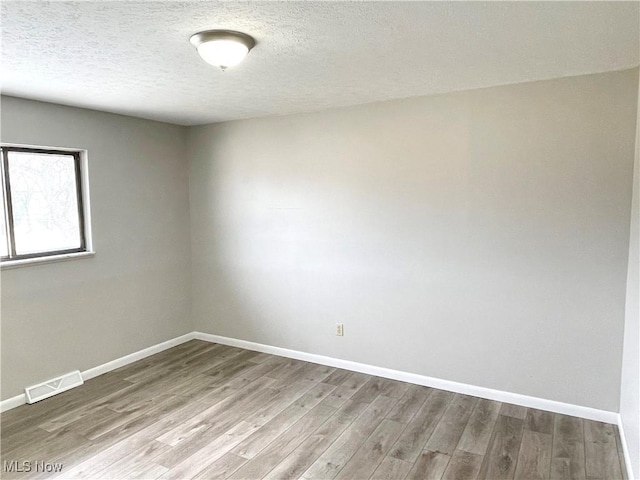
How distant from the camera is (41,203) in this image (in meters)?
3.48

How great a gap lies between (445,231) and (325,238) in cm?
109

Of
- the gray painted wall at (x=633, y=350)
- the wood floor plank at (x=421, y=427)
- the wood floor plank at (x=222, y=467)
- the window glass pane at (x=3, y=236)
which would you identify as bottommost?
the wood floor plank at (x=222, y=467)

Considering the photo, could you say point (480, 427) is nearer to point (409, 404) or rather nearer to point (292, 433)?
point (409, 404)

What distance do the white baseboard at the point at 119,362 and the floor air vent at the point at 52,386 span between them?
53 millimetres

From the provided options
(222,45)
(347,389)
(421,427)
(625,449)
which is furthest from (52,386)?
(625,449)

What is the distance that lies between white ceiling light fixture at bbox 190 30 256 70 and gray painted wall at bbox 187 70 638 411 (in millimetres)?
1719

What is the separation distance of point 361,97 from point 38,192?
2.68m

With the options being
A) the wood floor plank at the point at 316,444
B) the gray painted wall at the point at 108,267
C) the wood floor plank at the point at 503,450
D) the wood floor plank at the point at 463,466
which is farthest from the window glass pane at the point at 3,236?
the wood floor plank at the point at 503,450

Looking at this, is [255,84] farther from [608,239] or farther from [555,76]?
[608,239]

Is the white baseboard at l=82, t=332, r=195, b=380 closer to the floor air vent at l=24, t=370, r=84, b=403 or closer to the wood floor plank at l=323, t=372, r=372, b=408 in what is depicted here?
the floor air vent at l=24, t=370, r=84, b=403

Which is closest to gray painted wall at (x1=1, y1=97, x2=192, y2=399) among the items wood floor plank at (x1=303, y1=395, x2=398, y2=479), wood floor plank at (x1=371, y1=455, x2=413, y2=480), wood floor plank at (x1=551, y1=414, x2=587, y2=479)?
wood floor plank at (x1=303, y1=395, x2=398, y2=479)

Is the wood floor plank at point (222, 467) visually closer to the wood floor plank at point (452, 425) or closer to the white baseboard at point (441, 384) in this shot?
the wood floor plank at point (452, 425)

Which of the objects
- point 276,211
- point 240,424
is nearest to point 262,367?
point 240,424

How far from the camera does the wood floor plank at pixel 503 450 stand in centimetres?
245
